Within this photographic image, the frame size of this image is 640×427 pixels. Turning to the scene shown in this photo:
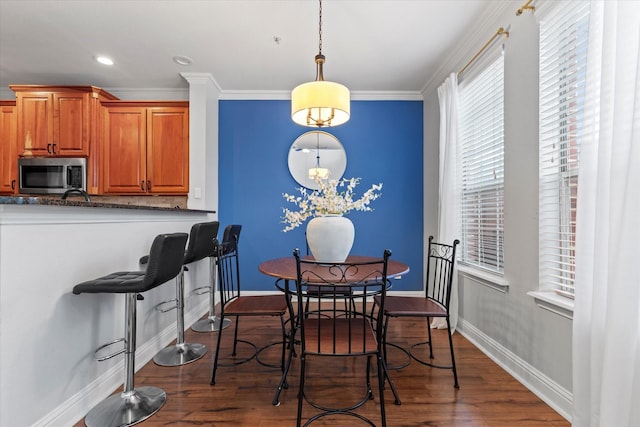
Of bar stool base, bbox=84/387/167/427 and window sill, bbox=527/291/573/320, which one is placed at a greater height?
window sill, bbox=527/291/573/320

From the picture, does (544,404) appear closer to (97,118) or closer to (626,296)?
(626,296)

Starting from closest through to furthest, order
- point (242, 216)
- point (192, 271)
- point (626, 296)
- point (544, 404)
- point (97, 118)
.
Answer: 1. point (626, 296)
2. point (544, 404)
3. point (192, 271)
4. point (97, 118)
5. point (242, 216)

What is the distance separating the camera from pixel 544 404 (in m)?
1.69

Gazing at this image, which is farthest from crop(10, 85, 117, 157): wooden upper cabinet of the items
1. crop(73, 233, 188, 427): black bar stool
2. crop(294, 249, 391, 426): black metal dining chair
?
crop(294, 249, 391, 426): black metal dining chair

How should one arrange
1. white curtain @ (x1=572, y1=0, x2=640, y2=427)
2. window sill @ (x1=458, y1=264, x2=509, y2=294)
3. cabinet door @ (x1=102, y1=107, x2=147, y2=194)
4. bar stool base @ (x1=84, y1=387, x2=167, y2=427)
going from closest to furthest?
white curtain @ (x1=572, y1=0, x2=640, y2=427), bar stool base @ (x1=84, y1=387, x2=167, y2=427), window sill @ (x1=458, y1=264, x2=509, y2=294), cabinet door @ (x1=102, y1=107, x2=147, y2=194)

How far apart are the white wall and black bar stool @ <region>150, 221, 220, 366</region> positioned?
2281mm

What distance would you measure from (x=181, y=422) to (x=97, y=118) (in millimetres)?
3474

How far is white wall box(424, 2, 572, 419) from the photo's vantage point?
167 cm

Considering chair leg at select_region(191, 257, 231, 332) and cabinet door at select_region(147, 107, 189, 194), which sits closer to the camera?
chair leg at select_region(191, 257, 231, 332)

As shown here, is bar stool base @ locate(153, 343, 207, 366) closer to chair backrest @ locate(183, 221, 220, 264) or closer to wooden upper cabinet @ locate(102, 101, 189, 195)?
chair backrest @ locate(183, 221, 220, 264)

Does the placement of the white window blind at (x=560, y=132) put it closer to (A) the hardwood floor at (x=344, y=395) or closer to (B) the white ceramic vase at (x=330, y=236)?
(A) the hardwood floor at (x=344, y=395)

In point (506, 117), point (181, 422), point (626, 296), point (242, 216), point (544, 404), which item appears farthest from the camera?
point (242, 216)

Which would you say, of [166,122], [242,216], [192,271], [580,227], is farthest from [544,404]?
[166,122]

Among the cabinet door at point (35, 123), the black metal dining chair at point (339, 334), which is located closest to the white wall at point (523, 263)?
the black metal dining chair at point (339, 334)
